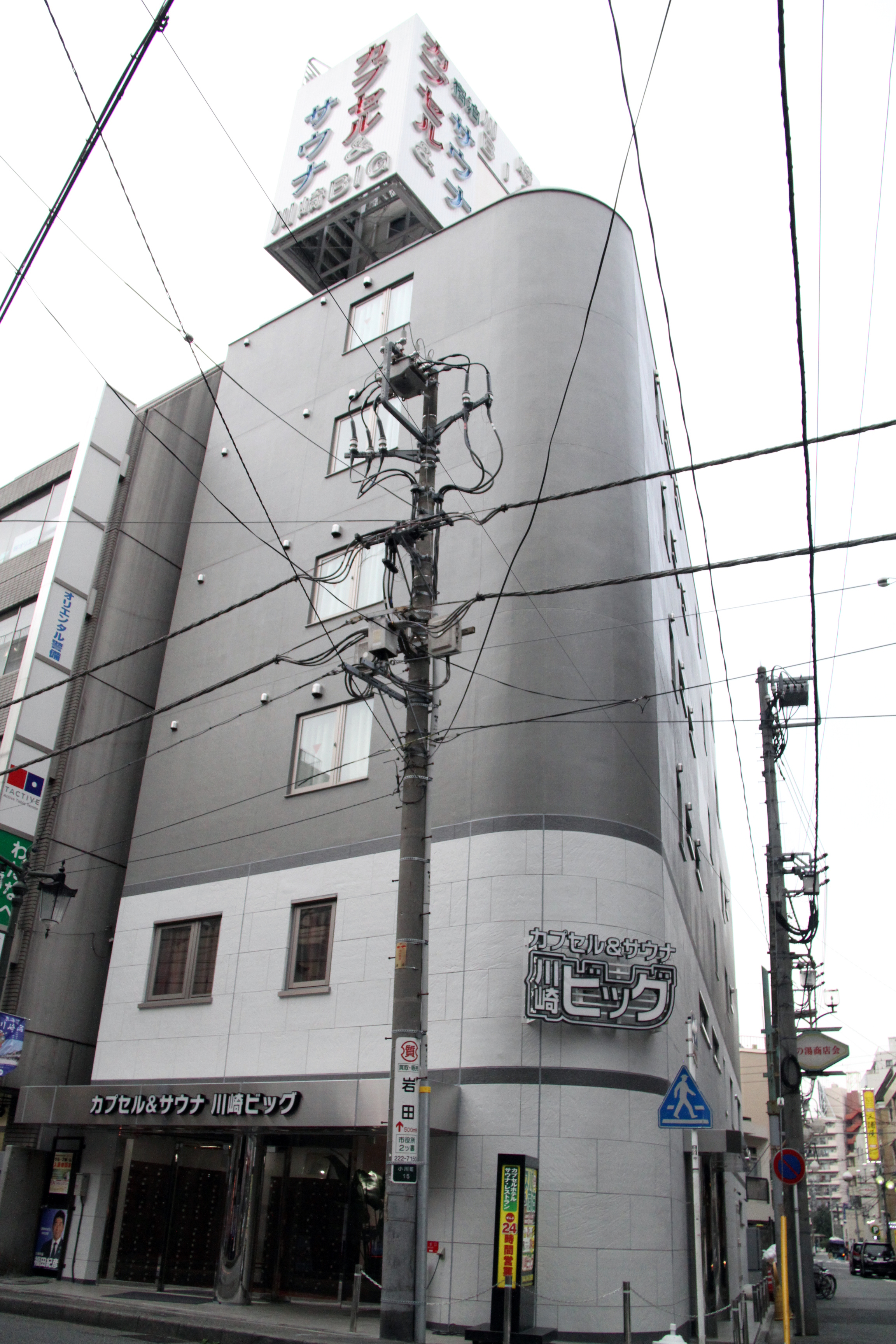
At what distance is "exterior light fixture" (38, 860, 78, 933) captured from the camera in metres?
17.4

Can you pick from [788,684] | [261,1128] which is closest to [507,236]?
[788,684]

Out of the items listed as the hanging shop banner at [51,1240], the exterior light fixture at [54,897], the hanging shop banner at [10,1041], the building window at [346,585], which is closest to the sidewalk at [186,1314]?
the hanging shop banner at [51,1240]

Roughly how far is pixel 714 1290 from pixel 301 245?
96.3 ft

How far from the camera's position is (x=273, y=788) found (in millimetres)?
18500

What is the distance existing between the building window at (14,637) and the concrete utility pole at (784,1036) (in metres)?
17.7

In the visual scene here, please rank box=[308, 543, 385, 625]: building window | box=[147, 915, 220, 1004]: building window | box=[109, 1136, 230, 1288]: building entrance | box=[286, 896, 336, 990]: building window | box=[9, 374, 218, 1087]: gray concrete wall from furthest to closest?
box=[308, 543, 385, 625]: building window → box=[9, 374, 218, 1087]: gray concrete wall → box=[147, 915, 220, 1004]: building window → box=[109, 1136, 230, 1288]: building entrance → box=[286, 896, 336, 990]: building window

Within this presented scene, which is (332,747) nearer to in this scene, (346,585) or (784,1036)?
(346,585)

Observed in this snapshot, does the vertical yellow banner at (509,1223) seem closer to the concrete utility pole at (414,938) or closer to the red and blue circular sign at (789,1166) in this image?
the concrete utility pole at (414,938)

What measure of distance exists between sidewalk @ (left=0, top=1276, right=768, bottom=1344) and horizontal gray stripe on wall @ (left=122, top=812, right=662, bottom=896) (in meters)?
6.51

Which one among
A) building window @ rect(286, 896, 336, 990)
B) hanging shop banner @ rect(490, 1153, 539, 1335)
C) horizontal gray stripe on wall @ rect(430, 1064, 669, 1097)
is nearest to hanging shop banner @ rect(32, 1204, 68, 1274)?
building window @ rect(286, 896, 336, 990)

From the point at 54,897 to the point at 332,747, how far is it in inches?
225

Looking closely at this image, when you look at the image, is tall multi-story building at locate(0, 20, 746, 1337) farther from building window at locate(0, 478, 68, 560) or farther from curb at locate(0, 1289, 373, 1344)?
building window at locate(0, 478, 68, 560)

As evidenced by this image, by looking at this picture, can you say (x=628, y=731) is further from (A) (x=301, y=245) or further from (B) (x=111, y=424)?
(A) (x=301, y=245)

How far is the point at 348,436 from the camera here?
71.2ft
